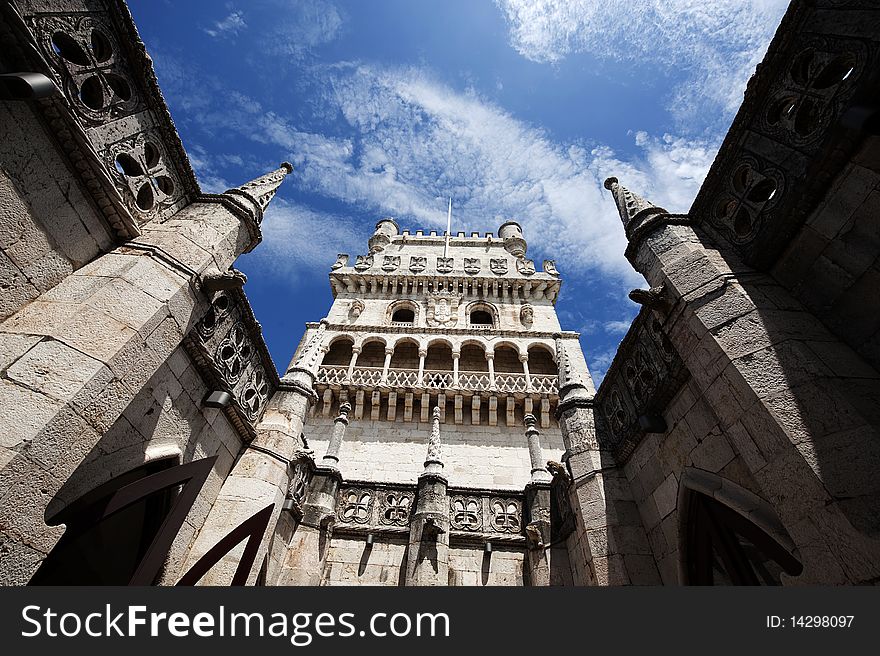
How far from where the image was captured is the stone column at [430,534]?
7.28m

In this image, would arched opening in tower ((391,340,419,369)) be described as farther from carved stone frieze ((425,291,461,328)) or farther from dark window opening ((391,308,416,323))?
dark window opening ((391,308,416,323))

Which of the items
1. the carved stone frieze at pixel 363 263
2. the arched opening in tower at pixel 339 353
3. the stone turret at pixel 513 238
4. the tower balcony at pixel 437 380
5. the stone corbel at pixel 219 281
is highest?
the stone turret at pixel 513 238

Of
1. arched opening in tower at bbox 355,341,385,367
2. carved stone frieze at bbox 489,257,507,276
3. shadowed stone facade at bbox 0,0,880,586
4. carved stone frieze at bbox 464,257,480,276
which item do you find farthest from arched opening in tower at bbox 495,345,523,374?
shadowed stone facade at bbox 0,0,880,586

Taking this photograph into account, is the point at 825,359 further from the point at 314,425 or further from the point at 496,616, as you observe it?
the point at 314,425

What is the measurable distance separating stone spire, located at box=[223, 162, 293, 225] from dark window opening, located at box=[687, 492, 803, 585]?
648 centimetres

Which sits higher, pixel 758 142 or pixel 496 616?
pixel 758 142

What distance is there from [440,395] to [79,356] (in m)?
12.2

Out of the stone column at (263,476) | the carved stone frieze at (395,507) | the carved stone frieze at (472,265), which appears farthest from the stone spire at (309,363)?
the carved stone frieze at (472,265)

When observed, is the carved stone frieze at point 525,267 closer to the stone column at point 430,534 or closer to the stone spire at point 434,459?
the stone spire at point 434,459

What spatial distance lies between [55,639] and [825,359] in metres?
5.59

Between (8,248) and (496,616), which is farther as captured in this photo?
(8,248)

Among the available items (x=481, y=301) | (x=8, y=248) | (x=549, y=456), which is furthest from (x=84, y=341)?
(x=481, y=301)

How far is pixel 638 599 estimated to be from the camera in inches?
105

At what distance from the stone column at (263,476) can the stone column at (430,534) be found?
2.85 m
